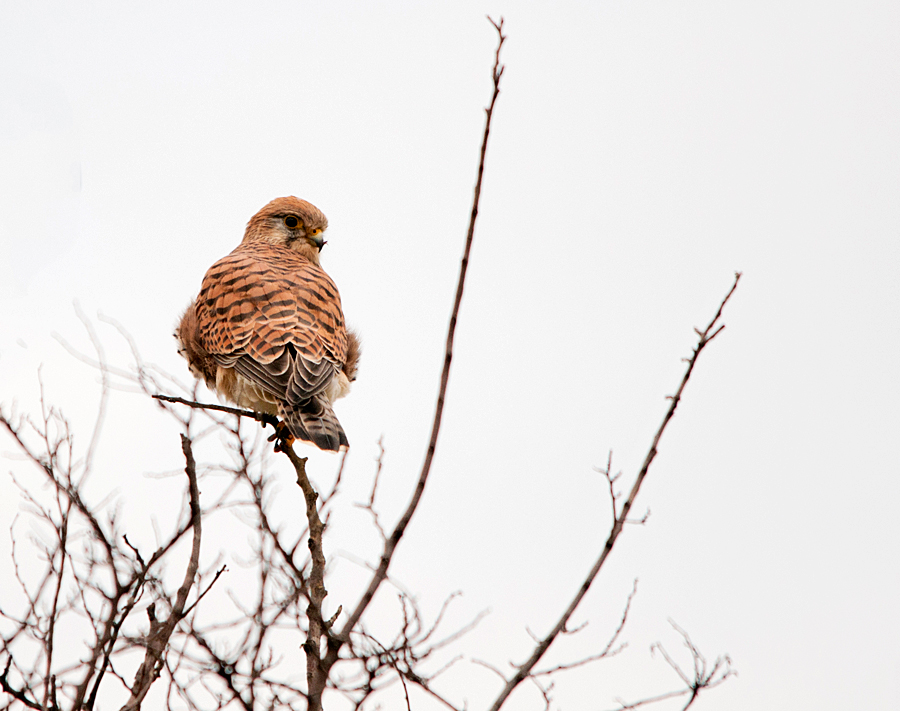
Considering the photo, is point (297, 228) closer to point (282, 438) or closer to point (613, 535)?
point (282, 438)

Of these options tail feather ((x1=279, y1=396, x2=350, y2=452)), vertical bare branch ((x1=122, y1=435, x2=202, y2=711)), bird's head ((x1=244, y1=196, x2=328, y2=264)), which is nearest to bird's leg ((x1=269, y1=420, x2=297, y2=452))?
tail feather ((x1=279, y1=396, x2=350, y2=452))

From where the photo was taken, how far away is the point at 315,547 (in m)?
2.48

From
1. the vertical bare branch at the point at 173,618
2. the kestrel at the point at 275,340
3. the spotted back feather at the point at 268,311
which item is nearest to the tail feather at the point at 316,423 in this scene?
the kestrel at the point at 275,340

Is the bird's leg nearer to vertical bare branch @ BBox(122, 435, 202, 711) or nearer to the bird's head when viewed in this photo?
vertical bare branch @ BBox(122, 435, 202, 711)

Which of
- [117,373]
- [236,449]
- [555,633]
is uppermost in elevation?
[117,373]

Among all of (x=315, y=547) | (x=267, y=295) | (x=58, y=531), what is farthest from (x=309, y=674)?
(x=267, y=295)

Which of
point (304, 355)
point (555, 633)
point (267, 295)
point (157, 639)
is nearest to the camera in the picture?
point (555, 633)

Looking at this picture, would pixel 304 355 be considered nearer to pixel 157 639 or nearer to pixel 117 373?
pixel 117 373

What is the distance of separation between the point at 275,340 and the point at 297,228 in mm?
1389

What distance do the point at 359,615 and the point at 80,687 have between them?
3.38 ft

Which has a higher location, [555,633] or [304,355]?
[304,355]

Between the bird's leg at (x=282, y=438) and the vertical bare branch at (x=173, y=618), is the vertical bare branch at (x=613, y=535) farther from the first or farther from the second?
the bird's leg at (x=282, y=438)

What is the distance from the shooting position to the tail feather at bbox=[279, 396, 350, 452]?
3188 millimetres

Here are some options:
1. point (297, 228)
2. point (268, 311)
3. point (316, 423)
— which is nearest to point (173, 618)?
point (316, 423)
